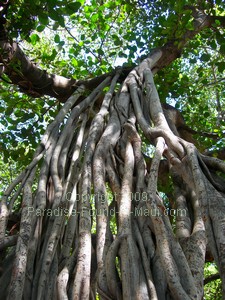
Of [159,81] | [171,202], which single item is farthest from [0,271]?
[159,81]

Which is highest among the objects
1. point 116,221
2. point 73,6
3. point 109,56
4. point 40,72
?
point 109,56

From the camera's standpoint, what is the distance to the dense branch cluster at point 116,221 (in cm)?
138

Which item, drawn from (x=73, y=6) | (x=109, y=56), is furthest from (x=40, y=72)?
(x=109, y=56)

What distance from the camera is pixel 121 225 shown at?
153 cm

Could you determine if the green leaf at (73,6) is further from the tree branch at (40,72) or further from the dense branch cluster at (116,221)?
the dense branch cluster at (116,221)

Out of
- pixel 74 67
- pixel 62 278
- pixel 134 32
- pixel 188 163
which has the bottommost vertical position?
pixel 62 278

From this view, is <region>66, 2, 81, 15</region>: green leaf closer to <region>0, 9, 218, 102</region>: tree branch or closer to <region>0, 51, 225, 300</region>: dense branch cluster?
<region>0, 9, 218, 102</region>: tree branch

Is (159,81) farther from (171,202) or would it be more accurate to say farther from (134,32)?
(171,202)

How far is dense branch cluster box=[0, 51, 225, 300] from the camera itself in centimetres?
138

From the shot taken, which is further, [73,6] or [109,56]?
[109,56]

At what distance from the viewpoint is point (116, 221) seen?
1.89 metres

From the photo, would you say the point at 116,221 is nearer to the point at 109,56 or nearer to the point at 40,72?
the point at 40,72

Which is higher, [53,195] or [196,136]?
[196,136]

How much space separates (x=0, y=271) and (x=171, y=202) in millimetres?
2352
